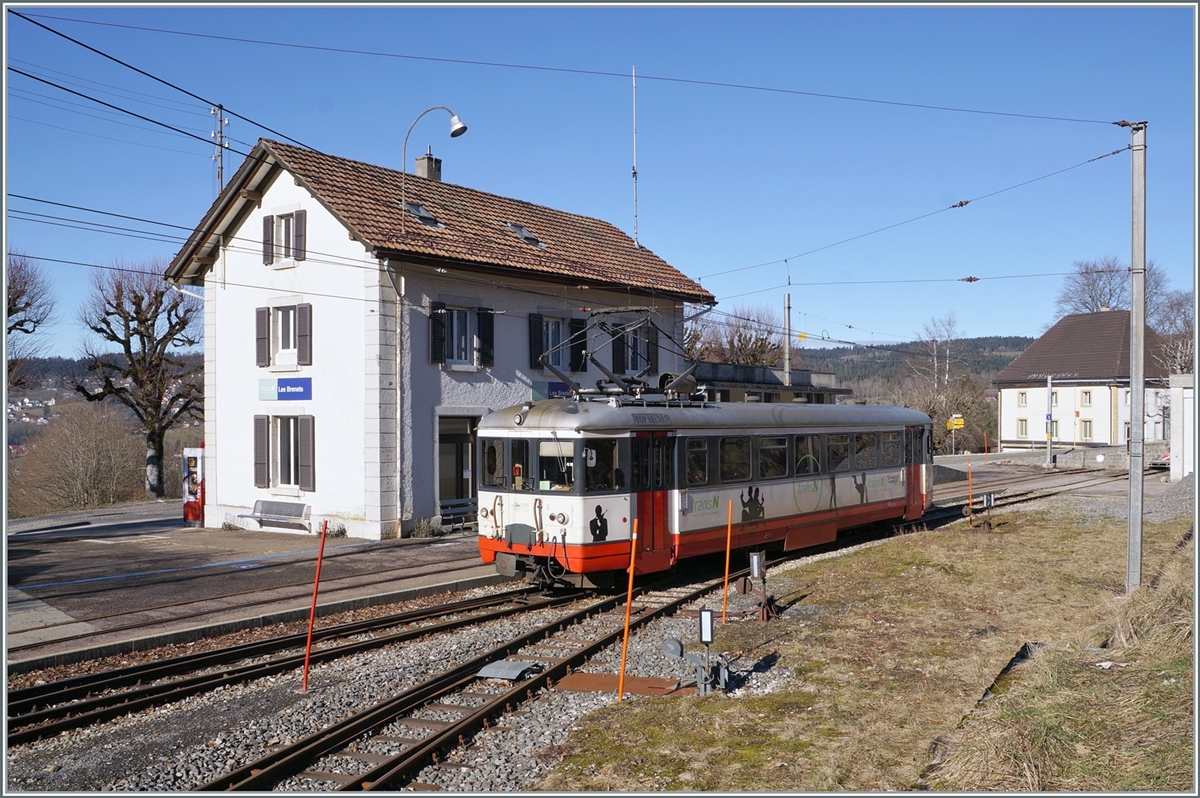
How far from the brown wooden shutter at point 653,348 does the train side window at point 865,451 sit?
9452mm

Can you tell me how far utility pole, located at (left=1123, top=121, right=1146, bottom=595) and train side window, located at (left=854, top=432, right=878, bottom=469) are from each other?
6.27 m

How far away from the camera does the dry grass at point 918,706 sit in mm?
6426

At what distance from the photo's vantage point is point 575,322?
2558cm

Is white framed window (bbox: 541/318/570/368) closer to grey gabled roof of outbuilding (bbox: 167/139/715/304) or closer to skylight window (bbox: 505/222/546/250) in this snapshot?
grey gabled roof of outbuilding (bbox: 167/139/715/304)

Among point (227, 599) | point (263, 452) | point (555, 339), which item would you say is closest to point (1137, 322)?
point (227, 599)

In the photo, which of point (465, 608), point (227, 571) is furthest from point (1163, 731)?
point (227, 571)

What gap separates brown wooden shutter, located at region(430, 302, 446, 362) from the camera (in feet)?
70.8

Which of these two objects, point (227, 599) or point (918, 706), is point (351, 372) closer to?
point (227, 599)

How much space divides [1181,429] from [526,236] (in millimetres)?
26503

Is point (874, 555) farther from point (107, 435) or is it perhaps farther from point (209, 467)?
point (107, 435)

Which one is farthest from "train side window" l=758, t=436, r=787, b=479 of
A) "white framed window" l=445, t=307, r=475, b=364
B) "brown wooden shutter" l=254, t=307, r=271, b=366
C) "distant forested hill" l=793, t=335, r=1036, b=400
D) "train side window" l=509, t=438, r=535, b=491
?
"distant forested hill" l=793, t=335, r=1036, b=400

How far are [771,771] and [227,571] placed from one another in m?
11.9

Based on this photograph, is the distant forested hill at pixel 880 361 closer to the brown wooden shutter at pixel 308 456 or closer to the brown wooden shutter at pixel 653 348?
the brown wooden shutter at pixel 653 348

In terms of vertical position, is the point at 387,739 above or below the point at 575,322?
below
